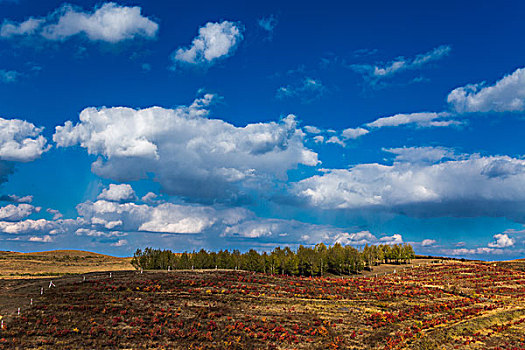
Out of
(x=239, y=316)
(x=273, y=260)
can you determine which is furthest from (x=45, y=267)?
(x=239, y=316)

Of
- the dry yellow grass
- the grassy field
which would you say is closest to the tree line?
the dry yellow grass

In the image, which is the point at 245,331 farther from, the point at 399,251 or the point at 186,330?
the point at 399,251

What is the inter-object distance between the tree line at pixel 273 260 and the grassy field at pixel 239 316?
29.6 m


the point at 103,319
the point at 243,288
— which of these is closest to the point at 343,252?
the point at 243,288

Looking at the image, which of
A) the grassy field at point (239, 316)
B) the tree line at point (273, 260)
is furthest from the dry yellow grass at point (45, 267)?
the grassy field at point (239, 316)

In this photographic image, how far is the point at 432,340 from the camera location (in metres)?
35.6

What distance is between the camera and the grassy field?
33.8 m

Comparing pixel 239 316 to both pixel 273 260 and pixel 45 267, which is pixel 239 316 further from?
pixel 45 267

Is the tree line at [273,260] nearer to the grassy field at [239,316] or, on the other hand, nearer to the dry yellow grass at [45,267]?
the dry yellow grass at [45,267]

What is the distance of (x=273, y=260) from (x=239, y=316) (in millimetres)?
66914

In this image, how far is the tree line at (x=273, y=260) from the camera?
9350cm

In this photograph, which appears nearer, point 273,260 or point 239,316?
point 239,316

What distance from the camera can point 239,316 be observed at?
1705 inches

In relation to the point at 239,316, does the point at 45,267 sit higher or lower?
lower
